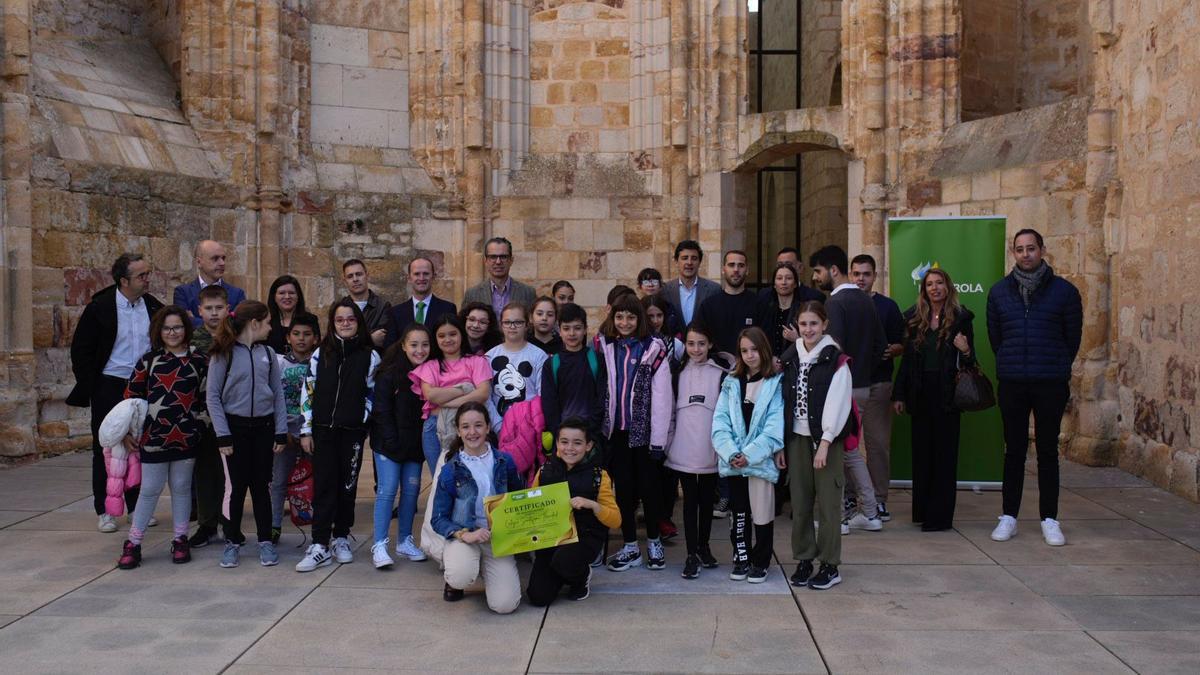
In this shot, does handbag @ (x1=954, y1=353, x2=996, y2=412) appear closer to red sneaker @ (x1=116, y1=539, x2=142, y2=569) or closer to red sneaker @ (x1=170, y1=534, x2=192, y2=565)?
red sneaker @ (x1=170, y1=534, x2=192, y2=565)

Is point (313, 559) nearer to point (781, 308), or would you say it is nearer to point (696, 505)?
point (696, 505)

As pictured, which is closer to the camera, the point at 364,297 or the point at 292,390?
the point at 292,390

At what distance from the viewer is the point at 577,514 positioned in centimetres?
539

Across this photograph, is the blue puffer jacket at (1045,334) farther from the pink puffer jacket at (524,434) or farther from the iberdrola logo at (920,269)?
the pink puffer jacket at (524,434)

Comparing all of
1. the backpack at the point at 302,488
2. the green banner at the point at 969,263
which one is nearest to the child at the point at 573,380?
the backpack at the point at 302,488

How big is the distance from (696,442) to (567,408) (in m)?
0.66

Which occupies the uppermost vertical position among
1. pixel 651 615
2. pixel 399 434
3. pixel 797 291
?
pixel 797 291

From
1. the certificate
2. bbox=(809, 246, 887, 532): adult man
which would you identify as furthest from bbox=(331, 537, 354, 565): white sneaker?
Answer: bbox=(809, 246, 887, 532): adult man

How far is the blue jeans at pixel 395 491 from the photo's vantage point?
594 centimetres

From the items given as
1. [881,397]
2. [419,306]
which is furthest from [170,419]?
[881,397]

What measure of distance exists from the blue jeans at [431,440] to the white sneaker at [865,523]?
2.47 meters

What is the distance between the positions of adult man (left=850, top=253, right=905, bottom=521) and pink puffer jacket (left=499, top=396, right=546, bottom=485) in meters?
2.20

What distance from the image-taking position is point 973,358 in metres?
6.88

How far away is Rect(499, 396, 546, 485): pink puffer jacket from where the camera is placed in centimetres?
595
